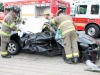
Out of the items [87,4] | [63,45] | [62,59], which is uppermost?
[87,4]

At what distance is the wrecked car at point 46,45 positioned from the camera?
5.88 metres

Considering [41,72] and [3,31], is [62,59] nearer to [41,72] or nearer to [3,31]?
[41,72]

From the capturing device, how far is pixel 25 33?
6.81 metres

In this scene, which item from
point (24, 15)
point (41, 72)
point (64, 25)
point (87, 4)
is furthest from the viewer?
point (24, 15)

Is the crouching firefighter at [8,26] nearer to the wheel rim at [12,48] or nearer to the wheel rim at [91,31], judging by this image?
the wheel rim at [12,48]

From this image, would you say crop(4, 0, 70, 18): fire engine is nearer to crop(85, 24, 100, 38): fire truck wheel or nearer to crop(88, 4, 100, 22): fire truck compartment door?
crop(88, 4, 100, 22): fire truck compartment door

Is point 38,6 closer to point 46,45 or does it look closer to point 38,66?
point 46,45

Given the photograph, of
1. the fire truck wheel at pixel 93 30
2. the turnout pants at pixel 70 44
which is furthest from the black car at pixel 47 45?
the fire truck wheel at pixel 93 30

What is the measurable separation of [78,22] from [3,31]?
24.2ft

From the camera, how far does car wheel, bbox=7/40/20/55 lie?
6.92 meters

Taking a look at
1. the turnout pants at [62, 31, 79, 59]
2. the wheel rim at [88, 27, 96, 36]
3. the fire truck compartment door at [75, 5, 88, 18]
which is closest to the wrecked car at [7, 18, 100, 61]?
the turnout pants at [62, 31, 79, 59]

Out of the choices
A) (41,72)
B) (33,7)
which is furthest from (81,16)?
(41,72)

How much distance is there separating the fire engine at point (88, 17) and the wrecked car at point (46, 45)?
6.11 metres

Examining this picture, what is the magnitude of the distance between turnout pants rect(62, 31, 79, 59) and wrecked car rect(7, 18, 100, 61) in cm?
20
